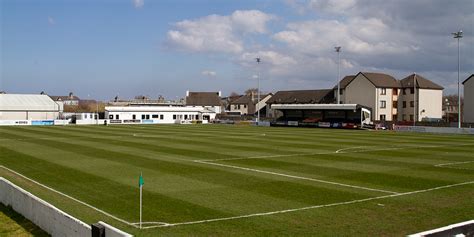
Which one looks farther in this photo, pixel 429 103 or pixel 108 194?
pixel 429 103

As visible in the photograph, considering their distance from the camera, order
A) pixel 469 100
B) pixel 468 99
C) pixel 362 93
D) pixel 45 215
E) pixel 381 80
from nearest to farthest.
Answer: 1. pixel 45 215
2. pixel 469 100
3. pixel 468 99
4. pixel 381 80
5. pixel 362 93

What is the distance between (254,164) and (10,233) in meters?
14.6

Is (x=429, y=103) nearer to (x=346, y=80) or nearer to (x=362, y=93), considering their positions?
(x=362, y=93)

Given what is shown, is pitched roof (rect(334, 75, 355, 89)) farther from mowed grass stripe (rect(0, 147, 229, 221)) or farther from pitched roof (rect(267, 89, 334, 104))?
mowed grass stripe (rect(0, 147, 229, 221))

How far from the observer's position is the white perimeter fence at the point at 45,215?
9.50m

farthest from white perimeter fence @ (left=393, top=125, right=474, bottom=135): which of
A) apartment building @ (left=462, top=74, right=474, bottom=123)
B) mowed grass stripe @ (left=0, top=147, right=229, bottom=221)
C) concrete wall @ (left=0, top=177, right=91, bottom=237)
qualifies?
concrete wall @ (left=0, top=177, right=91, bottom=237)

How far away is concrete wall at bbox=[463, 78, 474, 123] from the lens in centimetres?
8000

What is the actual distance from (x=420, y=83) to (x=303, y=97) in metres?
29.8

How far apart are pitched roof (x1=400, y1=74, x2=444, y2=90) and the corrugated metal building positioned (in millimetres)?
76785

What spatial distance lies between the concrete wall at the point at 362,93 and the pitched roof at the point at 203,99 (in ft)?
190

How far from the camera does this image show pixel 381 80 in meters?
93.0

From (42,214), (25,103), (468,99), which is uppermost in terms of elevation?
(468,99)

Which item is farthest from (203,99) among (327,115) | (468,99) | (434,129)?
(434,129)

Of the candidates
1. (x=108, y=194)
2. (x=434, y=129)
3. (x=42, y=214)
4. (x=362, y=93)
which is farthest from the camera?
(x=362, y=93)
